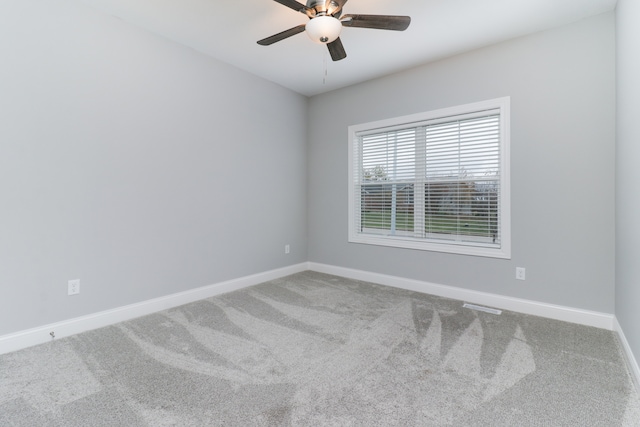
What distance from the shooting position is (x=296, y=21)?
2588 mm

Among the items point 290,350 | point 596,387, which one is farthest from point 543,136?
point 290,350

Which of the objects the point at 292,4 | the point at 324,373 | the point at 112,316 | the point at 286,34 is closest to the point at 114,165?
the point at 112,316

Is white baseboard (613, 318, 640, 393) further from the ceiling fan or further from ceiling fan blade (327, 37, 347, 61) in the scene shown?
ceiling fan blade (327, 37, 347, 61)

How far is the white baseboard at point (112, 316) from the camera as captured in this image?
83.6 inches

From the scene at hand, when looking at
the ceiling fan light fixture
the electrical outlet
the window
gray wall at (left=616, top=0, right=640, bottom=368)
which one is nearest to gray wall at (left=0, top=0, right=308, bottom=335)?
the electrical outlet

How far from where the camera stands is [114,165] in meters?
2.57

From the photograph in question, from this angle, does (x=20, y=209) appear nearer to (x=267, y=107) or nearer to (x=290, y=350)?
(x=290, y=350)

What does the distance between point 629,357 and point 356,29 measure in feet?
10.5

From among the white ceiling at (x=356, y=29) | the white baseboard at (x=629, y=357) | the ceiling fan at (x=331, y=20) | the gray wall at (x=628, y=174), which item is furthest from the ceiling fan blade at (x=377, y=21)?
the white baseboard at (x=629, y=357)

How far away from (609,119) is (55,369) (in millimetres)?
4470

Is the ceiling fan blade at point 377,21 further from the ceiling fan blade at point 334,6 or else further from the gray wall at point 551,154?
the gray wall at point 551,154

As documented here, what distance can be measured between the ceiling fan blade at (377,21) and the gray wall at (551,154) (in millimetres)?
1498

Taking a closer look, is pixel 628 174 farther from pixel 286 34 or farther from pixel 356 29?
pixel 286 34

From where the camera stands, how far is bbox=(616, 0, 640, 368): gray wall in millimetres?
1799
